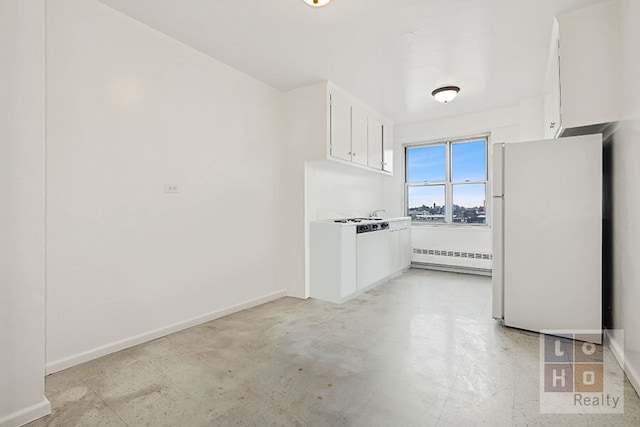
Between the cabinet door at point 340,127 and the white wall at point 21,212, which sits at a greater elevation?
the cabinet door at point 340,127

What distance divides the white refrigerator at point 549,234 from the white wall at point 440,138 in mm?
2356

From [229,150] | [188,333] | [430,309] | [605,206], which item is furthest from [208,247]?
[605,206]

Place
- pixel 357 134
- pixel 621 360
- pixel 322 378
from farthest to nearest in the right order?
1. pixel 357 134
2. pixel 621 360
3. pixel 322 378

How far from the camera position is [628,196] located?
2.16 m

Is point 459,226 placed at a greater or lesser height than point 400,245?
greater

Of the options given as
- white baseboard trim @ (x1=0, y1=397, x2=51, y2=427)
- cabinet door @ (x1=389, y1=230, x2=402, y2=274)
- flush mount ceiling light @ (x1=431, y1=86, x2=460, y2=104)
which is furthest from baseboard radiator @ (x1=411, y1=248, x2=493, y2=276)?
white baseboard trim @ (x1=0, y1=397, x2=51, y2=427)

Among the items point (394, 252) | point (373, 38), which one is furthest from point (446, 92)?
point (394, 252)

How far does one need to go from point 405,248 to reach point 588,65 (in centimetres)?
349

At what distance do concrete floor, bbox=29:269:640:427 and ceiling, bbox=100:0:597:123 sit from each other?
273 centimetres

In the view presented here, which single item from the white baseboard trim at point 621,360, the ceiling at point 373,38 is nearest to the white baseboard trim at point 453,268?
the white baseboard trim at point 621,360

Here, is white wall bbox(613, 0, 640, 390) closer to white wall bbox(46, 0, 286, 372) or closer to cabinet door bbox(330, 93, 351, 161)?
cabinet door bbox(330, 93, 351, 161)

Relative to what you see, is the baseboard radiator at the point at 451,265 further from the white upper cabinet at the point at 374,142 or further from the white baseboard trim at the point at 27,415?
the white baseboard trim at the point at 27,415

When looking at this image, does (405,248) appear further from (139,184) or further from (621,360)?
(139,184)

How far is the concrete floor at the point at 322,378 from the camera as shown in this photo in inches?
66.6
